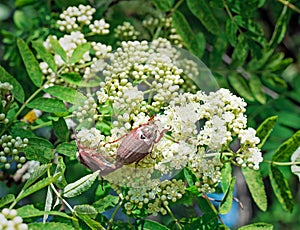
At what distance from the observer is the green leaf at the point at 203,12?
220cm

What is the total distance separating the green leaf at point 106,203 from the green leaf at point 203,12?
31.0 inches

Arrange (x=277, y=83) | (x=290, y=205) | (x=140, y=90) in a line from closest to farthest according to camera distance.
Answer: (x=140, y=90), (x=290, y=205), (x=277, y=83)

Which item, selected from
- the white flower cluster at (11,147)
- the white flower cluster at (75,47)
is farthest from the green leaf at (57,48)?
the white flower cluster at (11,147)

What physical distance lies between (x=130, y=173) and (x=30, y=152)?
314 millimetres

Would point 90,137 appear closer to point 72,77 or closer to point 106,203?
point 106,203

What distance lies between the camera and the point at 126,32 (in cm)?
227

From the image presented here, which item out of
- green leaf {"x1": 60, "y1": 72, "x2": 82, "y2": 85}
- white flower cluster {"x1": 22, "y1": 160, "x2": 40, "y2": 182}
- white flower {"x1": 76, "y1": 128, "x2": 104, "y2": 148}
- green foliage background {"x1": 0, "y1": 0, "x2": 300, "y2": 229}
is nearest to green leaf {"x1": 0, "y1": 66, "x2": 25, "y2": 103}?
green foliage background {"x1": 0, "y1": 0, "x2": 300, "y2": 229}

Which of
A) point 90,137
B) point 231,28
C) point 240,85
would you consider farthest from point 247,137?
point 240,85

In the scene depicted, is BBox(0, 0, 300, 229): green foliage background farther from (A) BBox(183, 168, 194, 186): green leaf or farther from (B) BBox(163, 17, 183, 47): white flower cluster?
(A) BBox(183, 168, 194, 186): green leaf

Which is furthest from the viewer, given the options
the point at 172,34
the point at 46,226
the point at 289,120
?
the point at 289,120

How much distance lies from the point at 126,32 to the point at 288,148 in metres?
0.75

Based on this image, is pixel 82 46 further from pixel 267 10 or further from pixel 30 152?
pixel 267 10

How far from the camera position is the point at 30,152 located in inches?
67.9

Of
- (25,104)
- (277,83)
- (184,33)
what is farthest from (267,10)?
(25,104)
